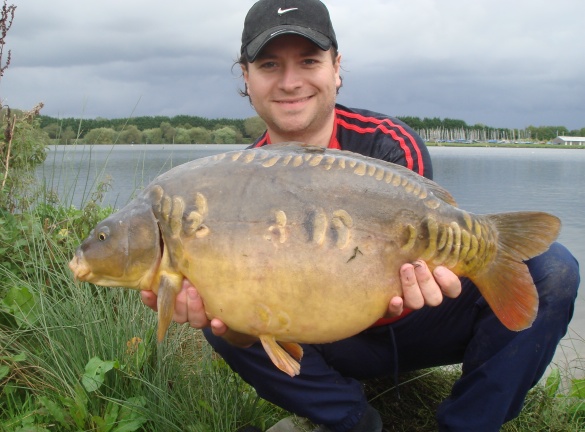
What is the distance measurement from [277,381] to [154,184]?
871mm

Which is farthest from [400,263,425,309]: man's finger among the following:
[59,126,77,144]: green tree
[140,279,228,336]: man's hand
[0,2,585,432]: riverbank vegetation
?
[59,126,77,144]: green tree

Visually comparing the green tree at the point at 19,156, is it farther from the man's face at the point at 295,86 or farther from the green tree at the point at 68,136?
the man's face at the point at 295,86

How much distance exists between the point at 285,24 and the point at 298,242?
3.58 feet

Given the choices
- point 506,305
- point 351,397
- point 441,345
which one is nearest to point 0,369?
point 351,397

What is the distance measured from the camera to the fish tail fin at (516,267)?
5.93 feet

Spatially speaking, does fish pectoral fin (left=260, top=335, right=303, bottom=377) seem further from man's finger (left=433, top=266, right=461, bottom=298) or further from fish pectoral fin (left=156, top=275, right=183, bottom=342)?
man's finger (left=433, top=266, right=461, bottom=298)

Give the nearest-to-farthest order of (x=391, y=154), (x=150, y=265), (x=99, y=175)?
(x=150, y=265), (x=391, y=154), (x=99, y=175)

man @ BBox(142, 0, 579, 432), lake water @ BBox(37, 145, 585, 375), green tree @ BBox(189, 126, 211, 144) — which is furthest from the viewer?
green tree @ BBox(189, 126, 211, 144)

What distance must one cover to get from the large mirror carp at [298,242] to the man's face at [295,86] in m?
0.65

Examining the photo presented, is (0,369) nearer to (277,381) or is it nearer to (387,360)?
Result: (277,381)

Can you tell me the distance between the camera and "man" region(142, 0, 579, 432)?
204 centimetres

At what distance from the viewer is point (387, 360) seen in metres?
2.32

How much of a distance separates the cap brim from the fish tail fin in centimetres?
99

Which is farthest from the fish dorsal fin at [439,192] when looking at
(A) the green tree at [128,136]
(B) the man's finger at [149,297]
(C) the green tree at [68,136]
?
(C) the green tree at [68,136]
